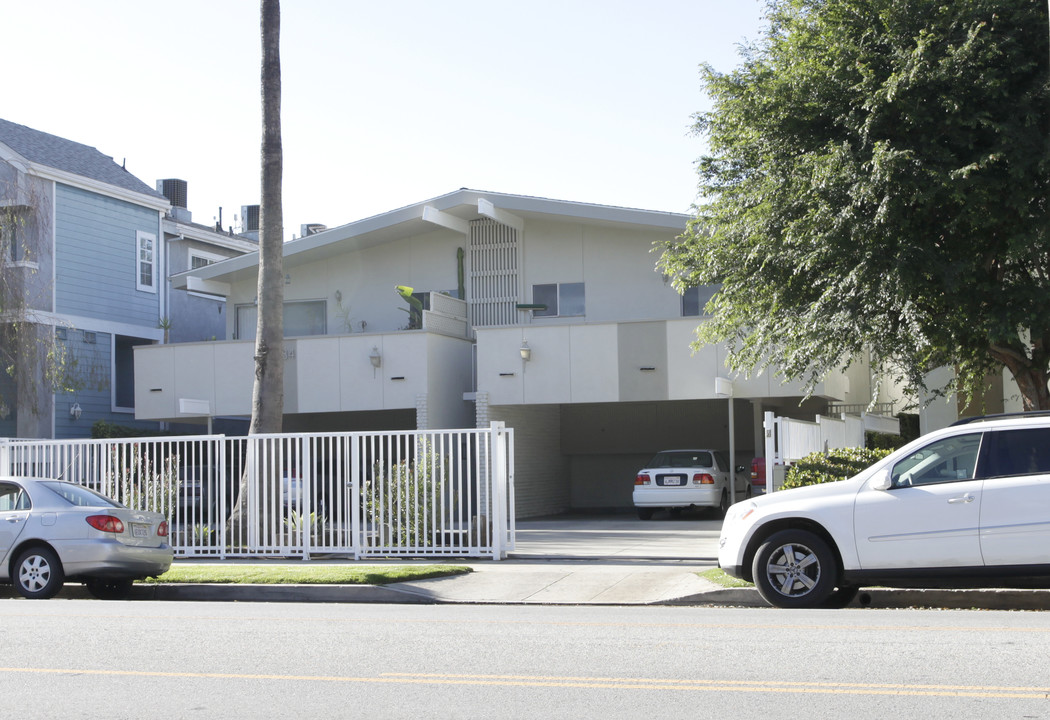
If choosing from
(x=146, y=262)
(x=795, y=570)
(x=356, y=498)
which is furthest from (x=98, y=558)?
(x=146, y=262)

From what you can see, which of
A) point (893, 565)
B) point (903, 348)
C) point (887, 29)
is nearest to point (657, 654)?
point (893, 565)

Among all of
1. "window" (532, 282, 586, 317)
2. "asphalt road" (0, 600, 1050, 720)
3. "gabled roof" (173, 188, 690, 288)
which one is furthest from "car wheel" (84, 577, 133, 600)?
"window" (532, 282, 586, 317)

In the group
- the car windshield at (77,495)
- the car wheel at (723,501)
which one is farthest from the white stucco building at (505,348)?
the car windshield at (77,495)

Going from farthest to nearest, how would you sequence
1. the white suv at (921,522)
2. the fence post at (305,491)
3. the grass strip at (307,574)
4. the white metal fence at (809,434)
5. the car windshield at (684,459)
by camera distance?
the car windshield at (684,459) < the fence post at (305,491) < the white metal fence at (809,434) < the grass strip at (307,574) < the white suv at (921,522)

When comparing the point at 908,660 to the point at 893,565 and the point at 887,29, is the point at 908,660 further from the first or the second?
the point at 887,29

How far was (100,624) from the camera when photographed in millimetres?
10562

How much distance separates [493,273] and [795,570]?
1781 cm

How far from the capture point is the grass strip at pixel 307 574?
1383 cm

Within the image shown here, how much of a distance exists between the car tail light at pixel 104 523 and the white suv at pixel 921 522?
23.3 feet

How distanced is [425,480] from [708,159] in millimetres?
6165

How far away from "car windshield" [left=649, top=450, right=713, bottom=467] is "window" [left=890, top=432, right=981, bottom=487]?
14.2m

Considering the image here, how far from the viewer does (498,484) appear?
16.1 meters

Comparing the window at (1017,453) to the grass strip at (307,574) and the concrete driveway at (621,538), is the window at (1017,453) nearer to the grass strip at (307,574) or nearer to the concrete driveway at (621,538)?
the concrete driveway at (621,538)

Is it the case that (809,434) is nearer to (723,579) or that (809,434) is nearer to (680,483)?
(680,483)
